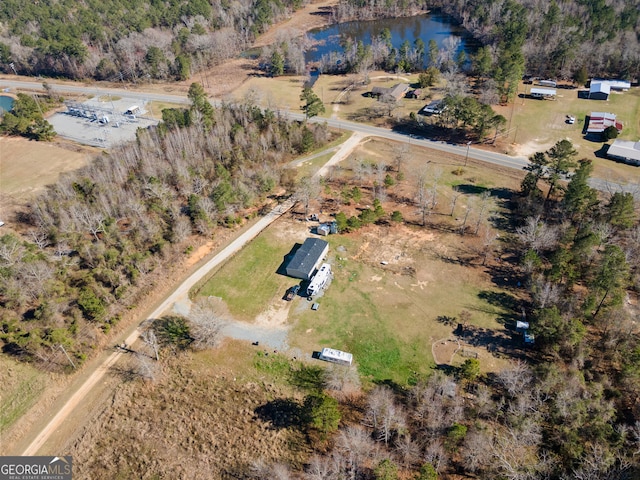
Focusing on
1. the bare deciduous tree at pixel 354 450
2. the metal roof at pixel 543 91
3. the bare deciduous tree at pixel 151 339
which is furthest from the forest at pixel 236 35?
the bare deciduous tree at pixel 151 339

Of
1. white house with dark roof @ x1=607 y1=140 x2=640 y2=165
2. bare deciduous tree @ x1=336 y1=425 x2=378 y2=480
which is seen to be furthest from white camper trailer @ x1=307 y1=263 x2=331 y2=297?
white house with dark roof @ x1=607 y1=140 x2=640 y2=165

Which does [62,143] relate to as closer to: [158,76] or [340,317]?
[158,76]

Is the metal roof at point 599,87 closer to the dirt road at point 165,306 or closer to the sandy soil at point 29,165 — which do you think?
the dirt road at point 165,306

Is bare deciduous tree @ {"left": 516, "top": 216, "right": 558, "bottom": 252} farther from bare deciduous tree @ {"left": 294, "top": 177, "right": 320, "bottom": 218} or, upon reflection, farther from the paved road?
bare deciduous tree @ {"left": 294, "top": 177, "right": 320, "bottom": 218}

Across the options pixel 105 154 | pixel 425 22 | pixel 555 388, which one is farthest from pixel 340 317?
pixel 425 22

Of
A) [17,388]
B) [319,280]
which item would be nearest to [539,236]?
[319,280]

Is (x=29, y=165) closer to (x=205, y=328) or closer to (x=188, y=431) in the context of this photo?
(x=205, y=328)

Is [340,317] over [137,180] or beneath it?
beneath
